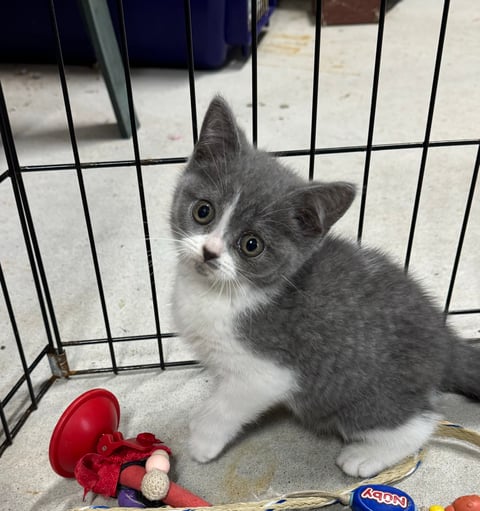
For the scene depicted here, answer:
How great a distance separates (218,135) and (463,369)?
0.63 m

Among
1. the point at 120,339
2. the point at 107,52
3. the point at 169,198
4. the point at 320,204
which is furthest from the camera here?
the point at 107,52

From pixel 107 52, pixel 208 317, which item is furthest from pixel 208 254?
pixel 107 52

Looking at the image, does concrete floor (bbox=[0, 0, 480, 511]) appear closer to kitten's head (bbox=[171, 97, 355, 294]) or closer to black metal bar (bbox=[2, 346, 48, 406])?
black metal bar (bbox=[2, 346, 48, 406])

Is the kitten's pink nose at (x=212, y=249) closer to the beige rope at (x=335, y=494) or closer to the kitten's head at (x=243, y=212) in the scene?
the kitten's head at (x=243, y=212)

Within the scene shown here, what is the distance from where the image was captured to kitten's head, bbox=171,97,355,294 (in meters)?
0.84

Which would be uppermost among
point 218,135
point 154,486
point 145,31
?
point 218,135

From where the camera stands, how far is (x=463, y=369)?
1.05 metres

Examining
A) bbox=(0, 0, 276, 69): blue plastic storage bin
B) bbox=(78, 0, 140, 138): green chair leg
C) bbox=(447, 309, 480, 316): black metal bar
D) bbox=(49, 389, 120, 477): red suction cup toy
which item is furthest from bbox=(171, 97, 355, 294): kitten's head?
bbox=(0, 0, 276, 69): blue plastic storage bin

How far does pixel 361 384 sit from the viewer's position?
94cm

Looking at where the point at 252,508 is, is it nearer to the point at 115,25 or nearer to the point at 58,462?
the point at 58,462

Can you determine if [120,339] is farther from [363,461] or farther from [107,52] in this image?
[107,52]

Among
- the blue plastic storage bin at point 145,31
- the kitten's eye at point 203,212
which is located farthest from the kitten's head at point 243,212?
the blue plastic storage bin at point 145,31

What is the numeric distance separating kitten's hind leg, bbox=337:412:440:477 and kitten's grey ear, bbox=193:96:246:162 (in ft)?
1.80

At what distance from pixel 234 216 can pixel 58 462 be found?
0.51 m
